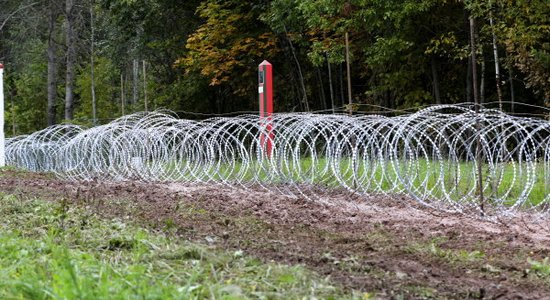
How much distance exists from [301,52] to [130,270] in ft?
78.5

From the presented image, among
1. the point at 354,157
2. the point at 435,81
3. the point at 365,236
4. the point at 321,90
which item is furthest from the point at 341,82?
the point at 365,236

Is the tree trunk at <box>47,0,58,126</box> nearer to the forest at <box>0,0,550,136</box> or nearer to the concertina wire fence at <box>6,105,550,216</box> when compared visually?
the forest at <box>0,0,550,136</box>

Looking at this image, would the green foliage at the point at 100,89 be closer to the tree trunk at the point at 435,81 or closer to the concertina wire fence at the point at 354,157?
the concertina wire fence at the point at 354,157

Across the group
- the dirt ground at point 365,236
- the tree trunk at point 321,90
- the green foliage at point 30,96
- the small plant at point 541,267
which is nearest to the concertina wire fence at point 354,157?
the dirt ground at point 365,236

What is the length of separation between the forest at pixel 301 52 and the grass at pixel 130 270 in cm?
848

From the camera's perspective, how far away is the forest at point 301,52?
20312 mm

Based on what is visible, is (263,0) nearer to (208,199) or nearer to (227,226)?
(208,199)

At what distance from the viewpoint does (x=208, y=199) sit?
1195 centimetres

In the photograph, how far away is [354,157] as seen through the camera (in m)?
10.9

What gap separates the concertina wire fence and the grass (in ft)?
13.6

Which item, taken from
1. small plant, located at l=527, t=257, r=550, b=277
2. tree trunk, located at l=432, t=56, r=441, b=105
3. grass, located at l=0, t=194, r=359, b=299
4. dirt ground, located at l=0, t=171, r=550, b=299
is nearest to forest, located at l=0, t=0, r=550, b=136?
tree trunk, located at l=432, t=56, r=441, b=105

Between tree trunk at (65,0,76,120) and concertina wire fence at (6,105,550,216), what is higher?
tree trunk at (65,0,76,120)

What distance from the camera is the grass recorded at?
4578mm

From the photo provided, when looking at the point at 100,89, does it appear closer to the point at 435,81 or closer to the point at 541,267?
the point at 435,81
